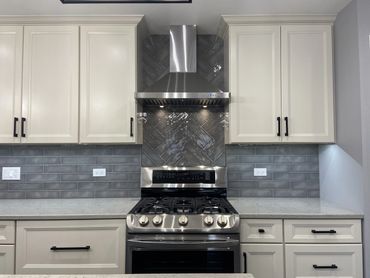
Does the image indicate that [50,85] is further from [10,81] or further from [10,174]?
[10,174]

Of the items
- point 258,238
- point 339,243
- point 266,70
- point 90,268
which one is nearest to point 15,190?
point 90,268

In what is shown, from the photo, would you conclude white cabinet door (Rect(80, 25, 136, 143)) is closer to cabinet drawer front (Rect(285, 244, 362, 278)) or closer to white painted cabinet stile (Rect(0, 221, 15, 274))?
white painted cabinet stile (Rect(0, 221, 15, 274))

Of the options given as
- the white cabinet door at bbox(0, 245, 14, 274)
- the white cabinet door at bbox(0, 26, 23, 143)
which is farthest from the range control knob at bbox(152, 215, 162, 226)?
the white cabinet door at bbox(0, 26, 23, 143)

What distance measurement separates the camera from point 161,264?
5.94 feet

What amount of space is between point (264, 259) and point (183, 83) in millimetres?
1459

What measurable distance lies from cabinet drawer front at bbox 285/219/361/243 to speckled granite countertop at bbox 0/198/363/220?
0.05m

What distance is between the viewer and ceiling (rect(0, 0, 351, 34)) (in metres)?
2.11

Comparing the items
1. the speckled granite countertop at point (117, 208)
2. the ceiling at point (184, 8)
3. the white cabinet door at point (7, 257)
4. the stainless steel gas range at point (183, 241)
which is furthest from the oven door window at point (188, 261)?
the ceiling at point (184, 8)

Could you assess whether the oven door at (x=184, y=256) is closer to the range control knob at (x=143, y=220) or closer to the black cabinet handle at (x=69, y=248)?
the range control knob at (x=143, y=220)

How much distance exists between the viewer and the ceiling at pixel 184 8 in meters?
2.11

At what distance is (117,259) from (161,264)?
313 millimetres

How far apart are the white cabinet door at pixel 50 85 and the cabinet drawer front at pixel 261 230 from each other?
1.46m

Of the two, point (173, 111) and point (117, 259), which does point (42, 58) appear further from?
point (117, 259)

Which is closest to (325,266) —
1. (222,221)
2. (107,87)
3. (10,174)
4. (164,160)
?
(222,221)
